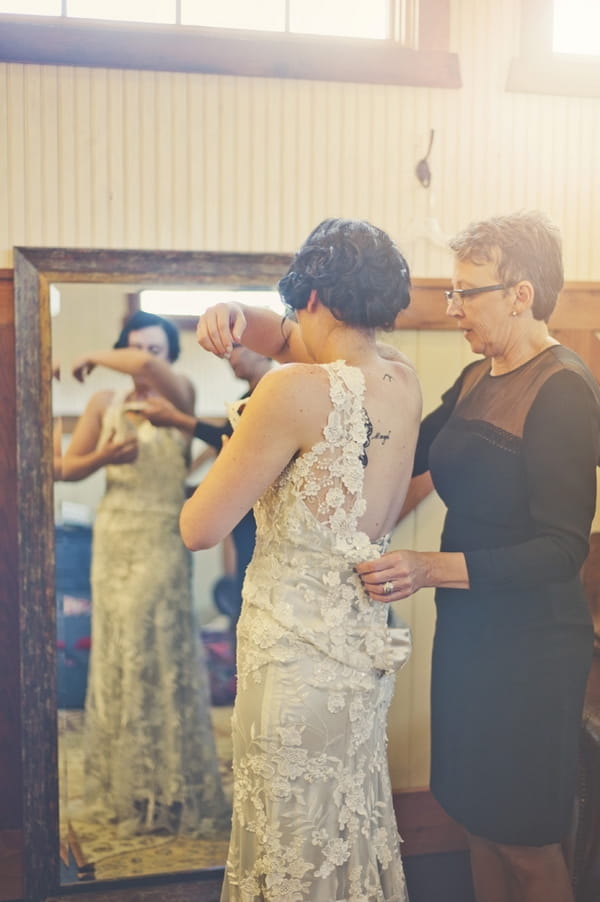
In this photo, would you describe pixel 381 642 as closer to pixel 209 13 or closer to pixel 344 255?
pixel 344 255

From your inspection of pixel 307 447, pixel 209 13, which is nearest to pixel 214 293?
pixel 209 13

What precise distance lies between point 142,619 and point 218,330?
979mm

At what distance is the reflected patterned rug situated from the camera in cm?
236

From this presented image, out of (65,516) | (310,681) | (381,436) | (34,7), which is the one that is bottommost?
(310,681)

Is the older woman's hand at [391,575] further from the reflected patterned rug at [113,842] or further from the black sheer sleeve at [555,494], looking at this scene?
the reflected patterned rug at [113,842]

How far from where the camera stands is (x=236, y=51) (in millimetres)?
2301

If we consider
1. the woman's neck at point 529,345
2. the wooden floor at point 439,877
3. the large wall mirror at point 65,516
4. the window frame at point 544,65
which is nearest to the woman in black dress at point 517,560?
the woman's neck at point 529,345

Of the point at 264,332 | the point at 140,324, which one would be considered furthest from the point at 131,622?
the point at 264,332

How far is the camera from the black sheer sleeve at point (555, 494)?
167 centimetres

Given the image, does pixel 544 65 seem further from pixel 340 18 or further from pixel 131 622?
pixel 131 622

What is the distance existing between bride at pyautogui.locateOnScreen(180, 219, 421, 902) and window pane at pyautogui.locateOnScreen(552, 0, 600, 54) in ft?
4.51

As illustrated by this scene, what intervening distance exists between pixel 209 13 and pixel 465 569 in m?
1.63

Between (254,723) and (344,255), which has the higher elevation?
(344,255)

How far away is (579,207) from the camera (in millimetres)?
2568
